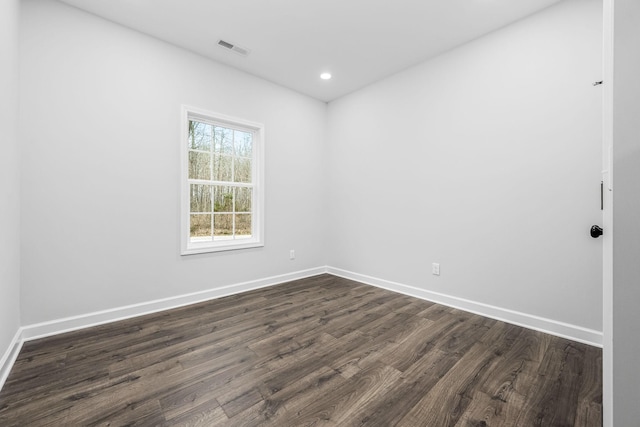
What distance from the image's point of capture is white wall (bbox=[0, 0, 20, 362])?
1648 mm

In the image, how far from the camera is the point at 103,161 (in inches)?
96.3

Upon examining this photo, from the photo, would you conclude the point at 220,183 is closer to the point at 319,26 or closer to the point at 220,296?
the point at 220,296

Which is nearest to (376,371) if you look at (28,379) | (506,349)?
(506,349)

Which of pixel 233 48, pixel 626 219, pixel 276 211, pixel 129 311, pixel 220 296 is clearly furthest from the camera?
pixel 276 211

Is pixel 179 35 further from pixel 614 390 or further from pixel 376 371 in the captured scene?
pixel 614 390

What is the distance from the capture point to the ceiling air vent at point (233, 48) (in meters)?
2.83

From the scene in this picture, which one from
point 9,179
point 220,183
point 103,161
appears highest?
point 103,161

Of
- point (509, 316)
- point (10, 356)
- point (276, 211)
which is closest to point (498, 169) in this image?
point (509, 316)

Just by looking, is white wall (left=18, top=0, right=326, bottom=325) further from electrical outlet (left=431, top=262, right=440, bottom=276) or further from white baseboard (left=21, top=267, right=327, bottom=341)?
electrical outlet (left=431, top=262, right=440, bottom=276)

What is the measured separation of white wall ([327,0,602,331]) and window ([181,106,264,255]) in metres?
1.57

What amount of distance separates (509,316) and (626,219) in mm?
2161

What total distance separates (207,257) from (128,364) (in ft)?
4.56

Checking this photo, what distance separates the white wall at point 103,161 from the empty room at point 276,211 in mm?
18

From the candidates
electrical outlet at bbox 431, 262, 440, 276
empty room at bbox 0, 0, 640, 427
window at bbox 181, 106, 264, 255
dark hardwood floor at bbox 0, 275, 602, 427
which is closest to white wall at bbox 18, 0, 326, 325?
empty room at bbox 0, 0, 640, 427
